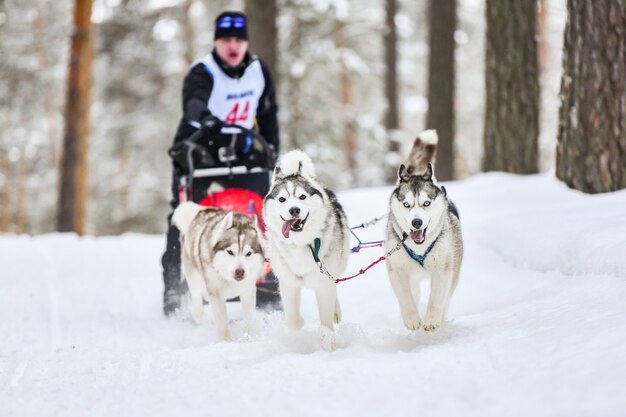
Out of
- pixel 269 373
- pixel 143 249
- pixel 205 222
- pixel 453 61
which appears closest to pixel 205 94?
pixel 205 222

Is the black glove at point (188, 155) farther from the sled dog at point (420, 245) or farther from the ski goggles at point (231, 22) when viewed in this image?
the sled dog at point (420, 245)

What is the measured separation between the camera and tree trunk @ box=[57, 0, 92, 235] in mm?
15047

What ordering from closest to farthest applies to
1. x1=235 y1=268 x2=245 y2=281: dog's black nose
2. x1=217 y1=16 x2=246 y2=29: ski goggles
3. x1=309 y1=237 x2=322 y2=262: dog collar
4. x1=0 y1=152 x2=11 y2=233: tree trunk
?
x1=309 y1=237 x2=322 y2=262: dog collar < x1=235 y1=268 x2=245 y2=281: dog's black nose < x1=217 y1=16 x2=246 y2=29: ski goggles < x1=0 y1=152 x2=11 y2=233: tree trunk

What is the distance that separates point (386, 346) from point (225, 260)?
4.45 feet

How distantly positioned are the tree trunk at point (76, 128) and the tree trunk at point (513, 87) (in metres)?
9.44

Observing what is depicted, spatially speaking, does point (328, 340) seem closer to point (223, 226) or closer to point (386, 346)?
point (386, 346)

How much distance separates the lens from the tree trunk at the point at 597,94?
5.95 m

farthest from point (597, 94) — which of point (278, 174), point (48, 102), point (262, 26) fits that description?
point (48, 102)

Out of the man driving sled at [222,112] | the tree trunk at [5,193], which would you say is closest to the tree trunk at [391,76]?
the man driving sled at [222,112]

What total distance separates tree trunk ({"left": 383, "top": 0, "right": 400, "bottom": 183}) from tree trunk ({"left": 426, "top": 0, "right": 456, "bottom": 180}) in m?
5.94

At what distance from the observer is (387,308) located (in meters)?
Result: 5.48

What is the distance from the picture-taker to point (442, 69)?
11.7 meters

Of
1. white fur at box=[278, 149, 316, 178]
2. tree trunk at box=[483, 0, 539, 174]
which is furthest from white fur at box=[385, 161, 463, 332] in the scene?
tree trunk at box=[483, 0, 539, 174]

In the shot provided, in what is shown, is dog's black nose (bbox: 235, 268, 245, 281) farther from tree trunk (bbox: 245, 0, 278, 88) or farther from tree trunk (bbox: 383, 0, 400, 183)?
tree trunk (bbox: 383, 0, 400, 183)
